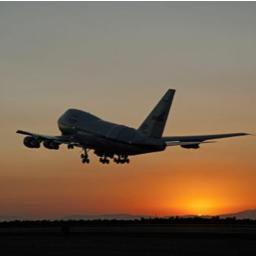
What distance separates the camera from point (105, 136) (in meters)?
118

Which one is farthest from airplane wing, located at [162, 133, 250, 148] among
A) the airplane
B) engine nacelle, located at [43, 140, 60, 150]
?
engine nacelle, located at [43, 140, 60, 150]

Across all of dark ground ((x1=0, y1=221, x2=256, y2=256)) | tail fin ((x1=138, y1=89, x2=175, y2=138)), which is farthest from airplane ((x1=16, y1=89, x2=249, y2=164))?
dark ground ((x1=0, y1=221, x2=256, y2=256))

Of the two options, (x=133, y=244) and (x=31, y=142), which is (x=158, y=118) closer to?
(x=31, y=142)

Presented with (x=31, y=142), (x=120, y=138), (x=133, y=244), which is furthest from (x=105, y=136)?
(x=133, y=244)

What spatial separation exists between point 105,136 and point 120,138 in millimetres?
4061

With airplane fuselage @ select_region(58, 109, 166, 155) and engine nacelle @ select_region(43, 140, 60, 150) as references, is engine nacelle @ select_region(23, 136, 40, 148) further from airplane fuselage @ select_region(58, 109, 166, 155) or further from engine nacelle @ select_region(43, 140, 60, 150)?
A: airplane fuselage @ select_region(58, 109, 166, 155)

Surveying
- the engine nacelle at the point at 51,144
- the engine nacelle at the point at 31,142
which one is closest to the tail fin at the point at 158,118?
the engine nacelle at the point at 51,144

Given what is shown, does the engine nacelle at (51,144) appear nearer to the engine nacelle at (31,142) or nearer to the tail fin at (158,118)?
the engine nacelle at (31,142)

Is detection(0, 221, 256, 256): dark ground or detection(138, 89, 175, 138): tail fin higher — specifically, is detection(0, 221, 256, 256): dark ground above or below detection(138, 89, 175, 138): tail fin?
below

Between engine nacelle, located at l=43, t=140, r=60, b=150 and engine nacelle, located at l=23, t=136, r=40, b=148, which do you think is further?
engine nacelle, located at l=23, t=136, r=40, b=148

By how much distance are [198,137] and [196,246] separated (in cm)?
4595

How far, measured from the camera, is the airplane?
113188 mm

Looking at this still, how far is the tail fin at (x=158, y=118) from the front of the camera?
118 m

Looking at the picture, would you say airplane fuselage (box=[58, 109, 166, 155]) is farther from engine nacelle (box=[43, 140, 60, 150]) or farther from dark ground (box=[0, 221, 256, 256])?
dark ground (box=[0, 221, 256, 256])
